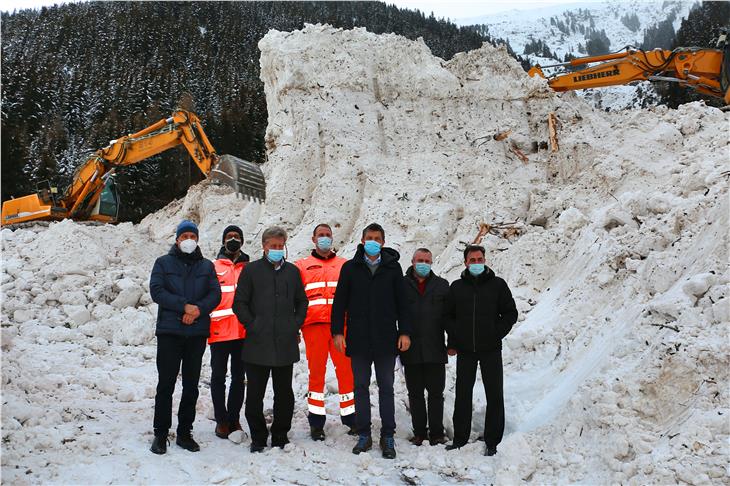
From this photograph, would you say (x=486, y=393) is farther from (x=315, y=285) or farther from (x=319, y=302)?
(x=315, y=285)

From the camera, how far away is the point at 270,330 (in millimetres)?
4723

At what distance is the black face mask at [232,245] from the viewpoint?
5.37 meters

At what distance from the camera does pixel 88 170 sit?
580 inches

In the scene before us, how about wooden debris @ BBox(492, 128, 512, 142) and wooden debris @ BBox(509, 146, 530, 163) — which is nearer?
wooden debris @ BBox(509, 146, 530, 163)

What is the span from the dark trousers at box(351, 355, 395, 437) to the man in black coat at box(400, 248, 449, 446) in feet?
0.92

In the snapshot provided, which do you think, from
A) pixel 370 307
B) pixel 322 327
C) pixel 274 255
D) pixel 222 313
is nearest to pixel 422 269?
pixel 370 307

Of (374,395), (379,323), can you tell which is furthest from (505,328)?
(374,395)

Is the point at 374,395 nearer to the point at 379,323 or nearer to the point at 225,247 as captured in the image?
the point at 379,323

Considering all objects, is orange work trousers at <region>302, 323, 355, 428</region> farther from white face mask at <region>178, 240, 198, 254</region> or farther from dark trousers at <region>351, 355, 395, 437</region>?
white face mask at <region>178, 240, 198, 254</region>

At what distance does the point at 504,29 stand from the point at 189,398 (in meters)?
158

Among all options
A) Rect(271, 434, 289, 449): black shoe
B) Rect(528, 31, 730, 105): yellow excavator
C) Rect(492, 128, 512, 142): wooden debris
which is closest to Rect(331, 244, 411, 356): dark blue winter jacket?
Rect(271, 434, 289, 449): black shoe

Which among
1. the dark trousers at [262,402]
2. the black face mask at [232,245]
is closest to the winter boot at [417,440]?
the dark trousers at [262,402]

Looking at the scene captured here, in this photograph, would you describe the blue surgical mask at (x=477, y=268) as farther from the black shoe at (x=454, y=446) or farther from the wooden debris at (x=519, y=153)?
the wooden debris at (x=519, y=153)

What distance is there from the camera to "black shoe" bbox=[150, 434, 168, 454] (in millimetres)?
4344
